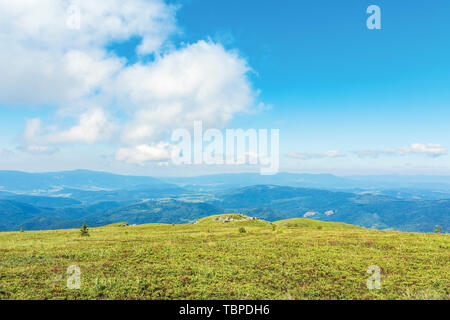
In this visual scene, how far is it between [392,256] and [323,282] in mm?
9692

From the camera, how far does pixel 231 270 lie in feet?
53.8

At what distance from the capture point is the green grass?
12.9m

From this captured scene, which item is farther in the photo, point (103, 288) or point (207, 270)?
point (207, 270)

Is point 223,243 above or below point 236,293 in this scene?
below

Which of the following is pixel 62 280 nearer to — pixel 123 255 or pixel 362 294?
pixel 123 255

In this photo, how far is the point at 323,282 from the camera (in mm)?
14352

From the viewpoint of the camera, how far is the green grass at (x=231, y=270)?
1291 centimetres

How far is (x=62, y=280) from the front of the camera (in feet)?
46.9

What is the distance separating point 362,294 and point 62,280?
733 inches
